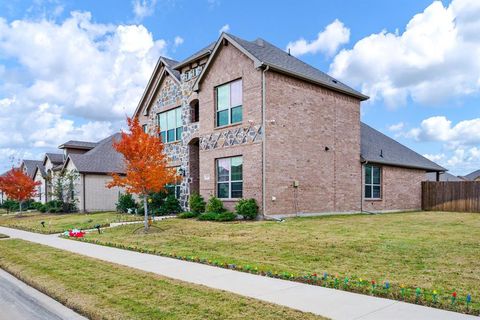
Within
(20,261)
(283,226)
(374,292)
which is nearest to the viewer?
(374,292)

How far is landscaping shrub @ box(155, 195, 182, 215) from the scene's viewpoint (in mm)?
21766

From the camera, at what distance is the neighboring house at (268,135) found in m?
17.0

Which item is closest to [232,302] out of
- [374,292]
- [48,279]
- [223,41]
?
[374,292]

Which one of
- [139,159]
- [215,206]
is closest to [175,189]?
Answer: [215,206]

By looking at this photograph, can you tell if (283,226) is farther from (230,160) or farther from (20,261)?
(20,261)

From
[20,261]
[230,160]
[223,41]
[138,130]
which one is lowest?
[20,261]

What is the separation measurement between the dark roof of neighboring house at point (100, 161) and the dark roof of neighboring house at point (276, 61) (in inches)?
→ 609

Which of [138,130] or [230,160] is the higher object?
[138,130]

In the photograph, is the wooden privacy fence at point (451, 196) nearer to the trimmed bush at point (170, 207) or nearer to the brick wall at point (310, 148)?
the brick wall at point (310, 148)

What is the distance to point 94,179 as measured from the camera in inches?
1243

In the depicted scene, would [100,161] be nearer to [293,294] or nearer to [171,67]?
[171,67]

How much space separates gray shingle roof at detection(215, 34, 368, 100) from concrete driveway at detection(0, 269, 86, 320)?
41.5 ft

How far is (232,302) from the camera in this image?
553 centimetres

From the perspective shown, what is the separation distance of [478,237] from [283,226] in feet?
20.6
